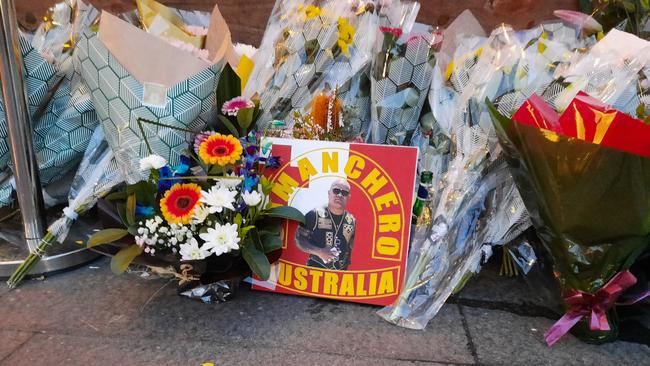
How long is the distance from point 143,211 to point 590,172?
58.3 inches

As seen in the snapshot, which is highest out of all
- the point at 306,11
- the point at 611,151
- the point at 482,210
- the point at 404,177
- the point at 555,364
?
the point at 306,11

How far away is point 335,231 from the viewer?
6.58ft

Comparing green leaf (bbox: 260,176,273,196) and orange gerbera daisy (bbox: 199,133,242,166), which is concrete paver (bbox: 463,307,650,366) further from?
orange gerbera daisy (bbox: 199,133,242,166)

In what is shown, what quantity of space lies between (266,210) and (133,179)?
56 cm

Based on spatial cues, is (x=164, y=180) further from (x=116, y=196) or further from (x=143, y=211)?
(x=116, y=196)

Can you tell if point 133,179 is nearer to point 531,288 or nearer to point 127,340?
point 127,340

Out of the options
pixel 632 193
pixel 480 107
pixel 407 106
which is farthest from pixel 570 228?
pixel 407 106

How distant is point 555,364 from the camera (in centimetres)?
174

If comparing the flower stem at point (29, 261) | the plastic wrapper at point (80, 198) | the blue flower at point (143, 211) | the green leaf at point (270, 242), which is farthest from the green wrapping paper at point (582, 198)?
the flower stem at point (29, 261)

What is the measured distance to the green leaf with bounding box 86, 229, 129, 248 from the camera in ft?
5.92

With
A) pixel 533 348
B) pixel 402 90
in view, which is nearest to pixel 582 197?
pixel 533 348

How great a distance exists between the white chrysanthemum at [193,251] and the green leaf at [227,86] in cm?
61

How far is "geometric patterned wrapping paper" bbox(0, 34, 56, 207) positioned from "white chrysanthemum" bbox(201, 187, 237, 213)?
1003 millimetres

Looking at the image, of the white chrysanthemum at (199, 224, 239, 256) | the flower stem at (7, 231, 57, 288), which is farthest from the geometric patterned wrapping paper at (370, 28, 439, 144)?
the flower stem at (7, 231, 57, 288)
